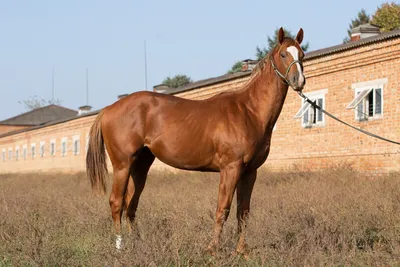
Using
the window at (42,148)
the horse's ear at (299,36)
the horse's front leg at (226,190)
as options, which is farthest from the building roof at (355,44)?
the window at (42,148)

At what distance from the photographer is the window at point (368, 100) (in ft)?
58.7

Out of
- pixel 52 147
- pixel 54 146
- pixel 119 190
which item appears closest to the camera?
pixel 119 190

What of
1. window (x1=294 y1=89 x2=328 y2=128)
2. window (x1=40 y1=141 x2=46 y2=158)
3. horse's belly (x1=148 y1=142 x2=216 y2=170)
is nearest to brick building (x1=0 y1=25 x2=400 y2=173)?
window (x1=294 y1=89 x2=328 y2=128)

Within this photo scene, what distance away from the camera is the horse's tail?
9.08 meters

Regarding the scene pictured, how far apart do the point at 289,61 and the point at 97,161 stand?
3461mm

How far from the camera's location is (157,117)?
8.33 m

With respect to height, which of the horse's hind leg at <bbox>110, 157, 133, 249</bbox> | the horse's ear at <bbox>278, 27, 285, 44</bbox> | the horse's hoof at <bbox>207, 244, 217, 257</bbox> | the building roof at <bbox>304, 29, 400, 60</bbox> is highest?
the building roof at <bbox>304, 29, 400, 60</bbox>

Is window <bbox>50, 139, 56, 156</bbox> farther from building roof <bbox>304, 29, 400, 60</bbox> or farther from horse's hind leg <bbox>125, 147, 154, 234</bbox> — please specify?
horse's hind leg <bbox>125, 147, 154, 234</bbox>

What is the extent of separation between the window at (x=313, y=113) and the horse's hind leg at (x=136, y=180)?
40.0 ft

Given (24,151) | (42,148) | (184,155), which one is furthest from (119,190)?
(24,151)

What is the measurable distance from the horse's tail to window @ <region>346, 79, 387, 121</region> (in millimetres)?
10640

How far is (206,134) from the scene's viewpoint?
7660mm

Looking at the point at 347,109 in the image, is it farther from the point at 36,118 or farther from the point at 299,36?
the point at 36,118

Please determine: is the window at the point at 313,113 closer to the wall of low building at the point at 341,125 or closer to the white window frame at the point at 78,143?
the wall of low building at the point at 341,125
